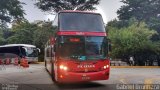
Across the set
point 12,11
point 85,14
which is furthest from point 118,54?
point 85,14

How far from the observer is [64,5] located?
194ft

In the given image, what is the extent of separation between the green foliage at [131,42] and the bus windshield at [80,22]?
2582cm

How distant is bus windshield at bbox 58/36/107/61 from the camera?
1747 centimetres

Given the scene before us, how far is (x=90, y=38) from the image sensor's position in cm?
1772

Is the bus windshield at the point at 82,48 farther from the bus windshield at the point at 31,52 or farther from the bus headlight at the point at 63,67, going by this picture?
the bus windshield at the point at 31,52

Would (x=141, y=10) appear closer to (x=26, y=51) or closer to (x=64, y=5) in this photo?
(x=64, y=5)

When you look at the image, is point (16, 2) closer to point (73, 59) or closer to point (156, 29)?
point (73, 59)

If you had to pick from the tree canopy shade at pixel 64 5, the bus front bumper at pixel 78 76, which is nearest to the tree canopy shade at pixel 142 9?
the tree canopy shade at pixel 64 5

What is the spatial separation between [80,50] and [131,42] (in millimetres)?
27255

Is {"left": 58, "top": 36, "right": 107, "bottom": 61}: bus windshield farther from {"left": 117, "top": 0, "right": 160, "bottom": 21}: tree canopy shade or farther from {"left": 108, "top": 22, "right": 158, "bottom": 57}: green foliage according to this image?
{"left": 117, "top": 0, "right": 160, "bottom": 21}: tree canopy shade

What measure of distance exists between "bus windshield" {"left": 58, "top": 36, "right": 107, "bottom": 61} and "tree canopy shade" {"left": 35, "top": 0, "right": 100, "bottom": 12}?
41.7 meters

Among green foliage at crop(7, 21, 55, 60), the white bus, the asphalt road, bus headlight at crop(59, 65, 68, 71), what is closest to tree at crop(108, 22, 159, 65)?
the white bus

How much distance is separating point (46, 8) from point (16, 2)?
113ft

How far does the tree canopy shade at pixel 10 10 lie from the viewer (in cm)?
2322
